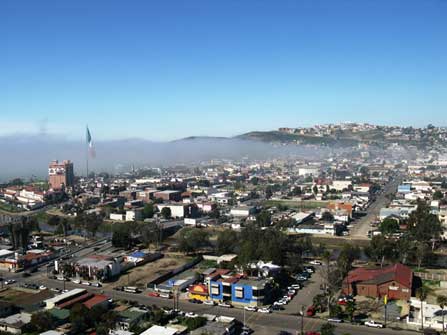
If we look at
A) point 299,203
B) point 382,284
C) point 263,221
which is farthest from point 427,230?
point 299,203

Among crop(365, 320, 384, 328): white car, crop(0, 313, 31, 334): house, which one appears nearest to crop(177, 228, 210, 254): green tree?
crop(0, 313, 31, 334): house

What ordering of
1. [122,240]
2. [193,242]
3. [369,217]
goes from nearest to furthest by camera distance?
[193,242]
[122,240]
[369,217]

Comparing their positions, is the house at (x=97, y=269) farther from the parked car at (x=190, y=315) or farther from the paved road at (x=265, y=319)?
the parked car at (x=190, y=315)

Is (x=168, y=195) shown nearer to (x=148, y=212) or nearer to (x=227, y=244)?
(x=148, y=212)

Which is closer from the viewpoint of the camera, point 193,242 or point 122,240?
point 193,242

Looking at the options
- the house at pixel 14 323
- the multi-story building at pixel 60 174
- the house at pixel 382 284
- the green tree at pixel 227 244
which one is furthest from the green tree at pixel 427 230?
the multi-story building at pixel 60 174

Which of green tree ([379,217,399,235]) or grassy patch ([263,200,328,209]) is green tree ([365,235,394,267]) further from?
grassy patch ([263,200,328,209])
